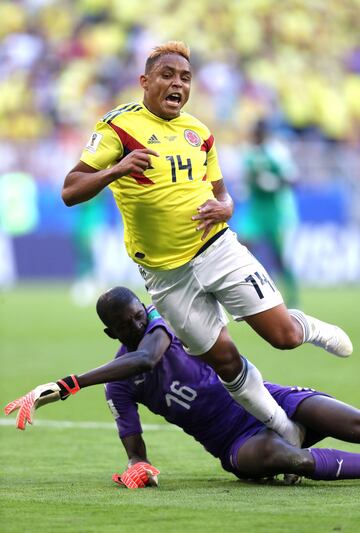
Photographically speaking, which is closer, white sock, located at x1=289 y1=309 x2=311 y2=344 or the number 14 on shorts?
the number 14 on shorts

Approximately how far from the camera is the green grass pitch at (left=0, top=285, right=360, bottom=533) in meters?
4.75

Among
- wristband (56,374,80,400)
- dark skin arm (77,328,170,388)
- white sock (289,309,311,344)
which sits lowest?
wristband (56,374,80,400)

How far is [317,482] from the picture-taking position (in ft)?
19.6

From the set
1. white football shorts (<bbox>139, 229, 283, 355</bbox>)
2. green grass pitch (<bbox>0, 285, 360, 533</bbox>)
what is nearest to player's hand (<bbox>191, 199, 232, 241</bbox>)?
white football shorts (<bbox>139, 229, 283, 355</bbox>)

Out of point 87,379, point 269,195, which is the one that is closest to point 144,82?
point 87,379

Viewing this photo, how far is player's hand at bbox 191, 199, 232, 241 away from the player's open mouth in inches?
22.2

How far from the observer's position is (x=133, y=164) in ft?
18.6

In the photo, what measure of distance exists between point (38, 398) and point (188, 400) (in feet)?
2.90

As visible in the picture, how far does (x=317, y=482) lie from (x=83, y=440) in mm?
2379

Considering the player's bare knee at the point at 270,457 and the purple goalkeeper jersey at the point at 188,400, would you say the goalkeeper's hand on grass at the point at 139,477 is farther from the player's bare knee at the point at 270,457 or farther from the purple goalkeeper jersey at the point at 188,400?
the player's bare knee at the point at 270,457

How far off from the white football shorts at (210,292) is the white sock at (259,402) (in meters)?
0.27

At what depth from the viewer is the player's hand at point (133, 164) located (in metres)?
5.67

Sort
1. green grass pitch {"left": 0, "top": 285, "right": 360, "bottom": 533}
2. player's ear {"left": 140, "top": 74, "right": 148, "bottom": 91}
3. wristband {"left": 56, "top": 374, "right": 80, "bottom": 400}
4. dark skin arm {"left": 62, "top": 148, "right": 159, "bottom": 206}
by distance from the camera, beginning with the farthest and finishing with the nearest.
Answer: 1. player's ear {"left": 140, "top": 74, "right": 148, "bottom": 91}
2. dark skin arm {"left": 62, "top": 148, "right": 159, "bottom": 206}
3. wristband {"left": 56, "top": 374, "right": 80, "bottom": 400}
4. green grass pitch {"left": 0, "top": 285, "right": 360, "bottom": 533}

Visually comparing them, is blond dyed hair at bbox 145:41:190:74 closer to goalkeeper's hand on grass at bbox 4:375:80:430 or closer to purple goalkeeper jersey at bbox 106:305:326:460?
purple goalkeeper jersey at bbox 106:305:326:460
